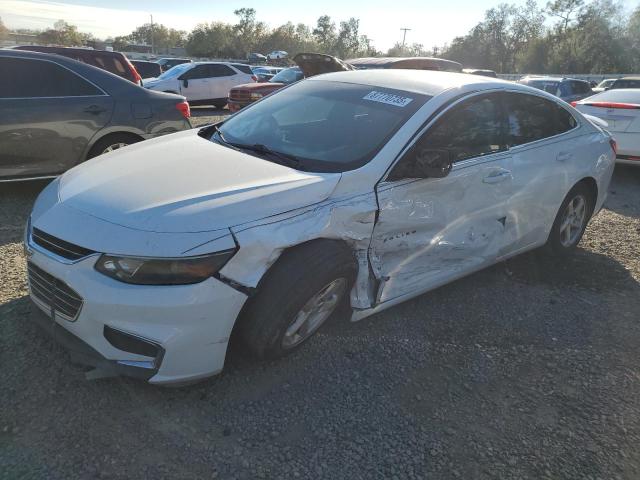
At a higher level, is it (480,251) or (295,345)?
(480,251)

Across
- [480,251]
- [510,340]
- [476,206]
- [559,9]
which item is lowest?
[510,340]

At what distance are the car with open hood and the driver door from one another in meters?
4.87

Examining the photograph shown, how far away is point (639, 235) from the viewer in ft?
18.1

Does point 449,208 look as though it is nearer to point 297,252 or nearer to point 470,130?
point 470,130

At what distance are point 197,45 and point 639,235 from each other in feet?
327

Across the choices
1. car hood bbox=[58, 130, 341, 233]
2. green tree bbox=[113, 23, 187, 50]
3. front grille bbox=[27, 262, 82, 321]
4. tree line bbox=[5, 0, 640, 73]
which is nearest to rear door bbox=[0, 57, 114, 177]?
car hood bbox=[58, 130, 341, 233]

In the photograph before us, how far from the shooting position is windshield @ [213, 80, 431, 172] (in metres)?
3.02

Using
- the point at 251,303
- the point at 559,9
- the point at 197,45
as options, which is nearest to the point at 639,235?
the point at 251,303

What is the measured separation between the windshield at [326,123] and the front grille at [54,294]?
4.46ft

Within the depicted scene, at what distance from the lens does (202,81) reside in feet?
53.5

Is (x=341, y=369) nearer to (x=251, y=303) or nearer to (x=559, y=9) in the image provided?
(x=251, y=303)

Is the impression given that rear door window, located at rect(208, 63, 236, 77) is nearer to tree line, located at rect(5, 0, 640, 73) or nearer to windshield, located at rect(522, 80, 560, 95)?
windshield, located at rect(522, 80, 560, 95)

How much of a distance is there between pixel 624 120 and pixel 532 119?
15.4ft

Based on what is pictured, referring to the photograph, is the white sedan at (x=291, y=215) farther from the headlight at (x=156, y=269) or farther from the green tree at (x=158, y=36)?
the green tree at (x=158, y=36)
